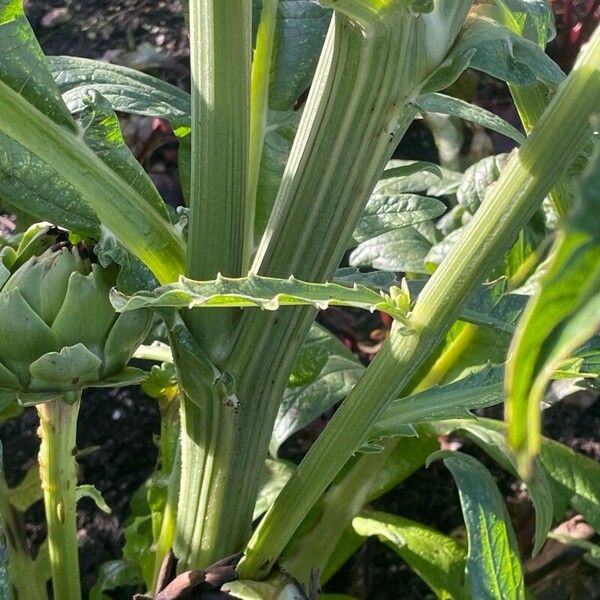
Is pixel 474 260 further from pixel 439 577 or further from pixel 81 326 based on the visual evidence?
pixel 439 577

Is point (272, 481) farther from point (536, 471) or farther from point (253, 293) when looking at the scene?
point (253, 293)

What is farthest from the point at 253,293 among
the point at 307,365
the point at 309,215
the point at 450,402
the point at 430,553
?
the point at 430,553

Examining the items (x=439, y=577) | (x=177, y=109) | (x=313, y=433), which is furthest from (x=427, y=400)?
(x=313, y=433)

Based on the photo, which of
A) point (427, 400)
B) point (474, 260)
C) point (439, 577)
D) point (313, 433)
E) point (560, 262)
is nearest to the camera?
point (560, 262)

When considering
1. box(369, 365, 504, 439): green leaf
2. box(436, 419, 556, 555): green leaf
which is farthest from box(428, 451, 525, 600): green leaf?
box(369, 365, 504, 439): green leaf

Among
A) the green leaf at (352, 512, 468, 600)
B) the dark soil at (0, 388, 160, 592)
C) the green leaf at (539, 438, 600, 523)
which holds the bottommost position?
the dark soil at (0, 388, 160, 592)

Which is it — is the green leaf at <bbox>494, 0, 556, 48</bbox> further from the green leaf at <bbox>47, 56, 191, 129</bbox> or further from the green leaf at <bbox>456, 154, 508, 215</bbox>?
the green leaf at <bbox>456, 154, 508, 215</bbox>
